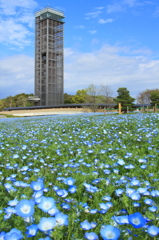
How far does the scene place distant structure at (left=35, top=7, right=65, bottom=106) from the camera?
65125 millimetres

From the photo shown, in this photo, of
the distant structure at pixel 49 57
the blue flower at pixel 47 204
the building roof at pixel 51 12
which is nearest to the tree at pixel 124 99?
the distant structure at pixel 49 57

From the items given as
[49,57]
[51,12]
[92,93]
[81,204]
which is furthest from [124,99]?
[51,12]

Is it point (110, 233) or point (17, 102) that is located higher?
point (17, 102)

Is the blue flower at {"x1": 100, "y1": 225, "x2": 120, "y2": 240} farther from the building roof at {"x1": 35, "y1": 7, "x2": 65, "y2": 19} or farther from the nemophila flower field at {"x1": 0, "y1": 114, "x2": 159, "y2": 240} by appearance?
the building roof at {"x1": 35, "y1": 7, "x2": 65, "y2": 19}

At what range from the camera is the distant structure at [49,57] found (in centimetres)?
6512

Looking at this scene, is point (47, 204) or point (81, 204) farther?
point (81, 204)

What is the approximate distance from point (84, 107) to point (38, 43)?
3165 centimetres

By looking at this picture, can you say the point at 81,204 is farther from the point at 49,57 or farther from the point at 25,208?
the point at 49,57

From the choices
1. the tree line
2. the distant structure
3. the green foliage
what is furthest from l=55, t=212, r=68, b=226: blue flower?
the green foliage

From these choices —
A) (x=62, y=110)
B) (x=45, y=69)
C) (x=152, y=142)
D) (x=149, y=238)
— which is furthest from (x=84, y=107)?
(x=149, y=238)

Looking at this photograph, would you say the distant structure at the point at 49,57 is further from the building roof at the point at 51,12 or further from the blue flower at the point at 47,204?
the blue flower at the point at 47,204

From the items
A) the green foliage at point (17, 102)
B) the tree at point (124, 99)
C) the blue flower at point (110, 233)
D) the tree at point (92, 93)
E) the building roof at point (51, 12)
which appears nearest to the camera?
the blue flower at point (110, 233)

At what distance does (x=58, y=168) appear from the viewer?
3.27m

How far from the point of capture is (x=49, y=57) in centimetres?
6588
